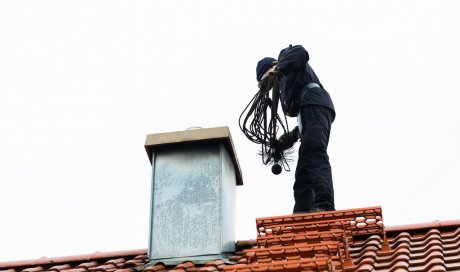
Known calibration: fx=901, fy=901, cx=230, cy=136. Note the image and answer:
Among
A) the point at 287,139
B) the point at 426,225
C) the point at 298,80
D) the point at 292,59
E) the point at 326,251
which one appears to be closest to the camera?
the point at 326,251

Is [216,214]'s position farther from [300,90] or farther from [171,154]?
[300,90]

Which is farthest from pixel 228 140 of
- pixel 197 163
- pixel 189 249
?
pixel 189 249

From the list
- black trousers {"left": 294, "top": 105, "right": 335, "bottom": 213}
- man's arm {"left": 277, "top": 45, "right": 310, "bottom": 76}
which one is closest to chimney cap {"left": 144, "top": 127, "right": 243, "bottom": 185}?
black trousers {"left": 294, "top": 105, "right": 335, "bottom": 213}

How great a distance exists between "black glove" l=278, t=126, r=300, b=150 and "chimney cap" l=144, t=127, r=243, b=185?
2.99 feet

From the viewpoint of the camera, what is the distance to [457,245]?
6160 millimetres

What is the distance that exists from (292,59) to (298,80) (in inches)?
12.9

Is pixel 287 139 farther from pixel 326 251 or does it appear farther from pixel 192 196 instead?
pixel 326 251

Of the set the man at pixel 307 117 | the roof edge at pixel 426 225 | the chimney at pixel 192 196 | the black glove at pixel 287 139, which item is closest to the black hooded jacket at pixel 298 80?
the man at pixel 307 117

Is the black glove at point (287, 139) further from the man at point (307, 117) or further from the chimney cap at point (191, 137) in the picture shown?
the chimney cap at point (191, 137)

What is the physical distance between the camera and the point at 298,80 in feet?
26.6

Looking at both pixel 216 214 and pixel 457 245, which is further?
pixel 216 214

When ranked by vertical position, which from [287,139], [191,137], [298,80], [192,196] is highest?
[298,80]

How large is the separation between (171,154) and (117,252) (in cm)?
91

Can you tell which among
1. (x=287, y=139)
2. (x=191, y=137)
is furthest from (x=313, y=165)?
(x=191, y=137)
